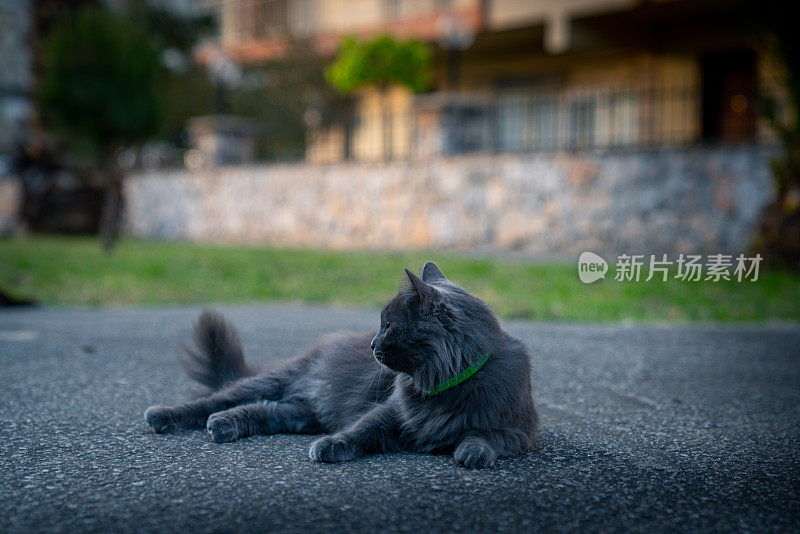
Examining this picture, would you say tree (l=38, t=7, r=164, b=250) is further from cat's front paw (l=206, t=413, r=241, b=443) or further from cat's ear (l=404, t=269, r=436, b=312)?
cat's ear (l=404, t=269, r=436, b=312)

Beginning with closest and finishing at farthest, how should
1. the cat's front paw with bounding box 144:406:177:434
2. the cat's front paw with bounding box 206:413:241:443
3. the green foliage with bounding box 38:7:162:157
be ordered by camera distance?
1. the cat's front paw with bounding box 206:413:241:443
2. the cat's front paw with bounding box 144:406:177:434
3. the green foliage with bounding box 38:7:162:157

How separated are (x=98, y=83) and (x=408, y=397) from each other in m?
10.4

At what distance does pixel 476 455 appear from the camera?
2195 millimetres

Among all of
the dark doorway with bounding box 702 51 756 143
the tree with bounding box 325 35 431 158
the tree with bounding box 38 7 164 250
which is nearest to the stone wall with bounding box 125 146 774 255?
the tree with bounding box 325 35 431 158

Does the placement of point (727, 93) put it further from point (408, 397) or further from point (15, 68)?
point (15, 68)

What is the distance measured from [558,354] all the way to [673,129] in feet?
30.9

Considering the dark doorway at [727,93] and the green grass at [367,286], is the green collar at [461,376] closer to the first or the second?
the green grass at [367,286]

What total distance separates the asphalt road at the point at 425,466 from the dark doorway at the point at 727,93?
10360 mm

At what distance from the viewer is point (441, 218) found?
11.7m

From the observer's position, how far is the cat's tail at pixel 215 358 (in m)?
2.97

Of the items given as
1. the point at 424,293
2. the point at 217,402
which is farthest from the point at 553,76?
Result: the point at 424,293

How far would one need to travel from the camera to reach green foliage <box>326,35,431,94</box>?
12.7m

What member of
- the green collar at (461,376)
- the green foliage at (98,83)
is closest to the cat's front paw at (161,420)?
the green collar at (461,376)

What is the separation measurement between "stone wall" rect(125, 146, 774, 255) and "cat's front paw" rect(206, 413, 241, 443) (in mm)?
8267
